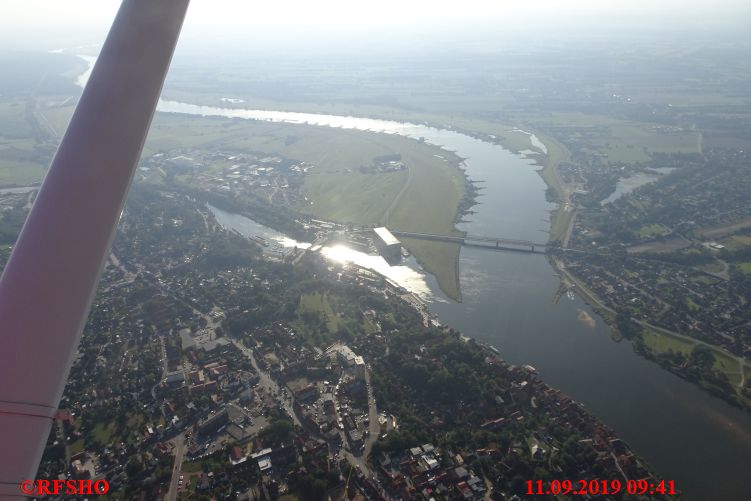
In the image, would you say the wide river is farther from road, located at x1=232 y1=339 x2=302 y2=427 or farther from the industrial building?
road, located at x1=232 y1=339 x2=302 y2=427

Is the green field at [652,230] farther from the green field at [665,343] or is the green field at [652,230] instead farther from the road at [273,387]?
the road at [273,387]

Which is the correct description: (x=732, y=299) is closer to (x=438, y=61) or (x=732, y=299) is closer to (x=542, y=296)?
(x=542, y=296)

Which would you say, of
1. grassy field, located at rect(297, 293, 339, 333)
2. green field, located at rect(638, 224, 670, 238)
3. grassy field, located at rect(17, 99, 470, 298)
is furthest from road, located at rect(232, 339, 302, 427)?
green field, located at rect(638, 224, 670, 238)

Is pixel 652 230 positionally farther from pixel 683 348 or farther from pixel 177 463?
pixel 177 463

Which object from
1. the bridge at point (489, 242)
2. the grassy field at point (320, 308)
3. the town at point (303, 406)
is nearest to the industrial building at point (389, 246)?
the bridge at point (489, 242)

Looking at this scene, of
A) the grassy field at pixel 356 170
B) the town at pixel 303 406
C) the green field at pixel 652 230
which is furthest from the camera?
the grassy field at pixel 356 170

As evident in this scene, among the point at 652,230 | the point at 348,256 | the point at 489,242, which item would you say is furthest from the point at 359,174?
the point at 652,230
